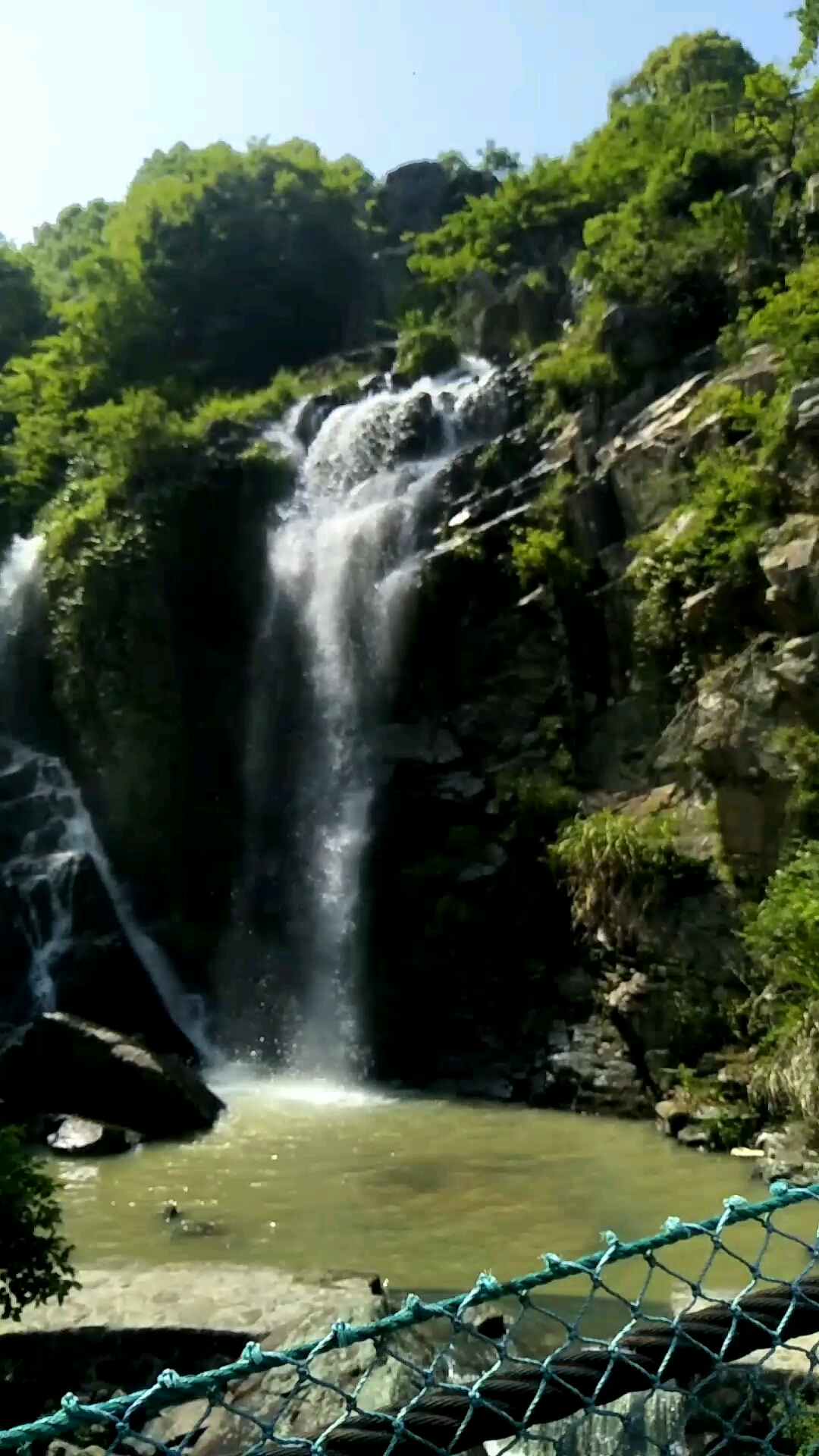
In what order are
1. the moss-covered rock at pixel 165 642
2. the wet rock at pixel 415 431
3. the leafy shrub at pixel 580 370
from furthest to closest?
the wet rock at pixel 415 431, the leafy shrub at pixel 580 370, the moss-covered rock at pixel 165 642

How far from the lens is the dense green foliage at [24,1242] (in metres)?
5.58

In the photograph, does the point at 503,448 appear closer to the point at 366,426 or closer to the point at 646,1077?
the point at 366,426

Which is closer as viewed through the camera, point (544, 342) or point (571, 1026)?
point (571, 1026)

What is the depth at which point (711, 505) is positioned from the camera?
13.8 metres

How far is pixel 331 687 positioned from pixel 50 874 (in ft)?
14.3

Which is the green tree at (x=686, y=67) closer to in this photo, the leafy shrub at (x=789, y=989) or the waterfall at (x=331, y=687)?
the waterfall at (x=331, y=687)

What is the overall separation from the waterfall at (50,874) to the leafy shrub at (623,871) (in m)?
5.16

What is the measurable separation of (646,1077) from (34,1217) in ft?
25.4

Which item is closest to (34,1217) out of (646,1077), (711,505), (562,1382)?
(562,1382)

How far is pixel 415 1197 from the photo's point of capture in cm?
912

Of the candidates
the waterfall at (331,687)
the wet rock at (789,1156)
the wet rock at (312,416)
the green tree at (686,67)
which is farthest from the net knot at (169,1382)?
the green tree at (686,67)

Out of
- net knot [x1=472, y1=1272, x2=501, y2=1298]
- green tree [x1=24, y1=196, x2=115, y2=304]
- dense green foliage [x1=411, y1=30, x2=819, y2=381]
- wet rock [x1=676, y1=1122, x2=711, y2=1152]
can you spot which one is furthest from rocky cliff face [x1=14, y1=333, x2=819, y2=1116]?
green tree [x1=24, y1=196, x2=115, y2=304]

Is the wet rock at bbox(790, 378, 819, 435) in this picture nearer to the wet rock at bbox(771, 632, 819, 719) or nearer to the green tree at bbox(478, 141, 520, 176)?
the wet rock at bbox(771, 632, 819, 719)

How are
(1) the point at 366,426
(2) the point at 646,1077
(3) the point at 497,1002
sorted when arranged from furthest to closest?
(1) the point at 366,426 < (3) the point at 497,1002 < (2) the point at 646,1077
